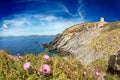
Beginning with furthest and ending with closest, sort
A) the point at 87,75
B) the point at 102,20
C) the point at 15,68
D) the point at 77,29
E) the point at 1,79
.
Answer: the point at 77,29
the point at 102,20
the point at 87,75
the point at 15,68
the point at 1,79

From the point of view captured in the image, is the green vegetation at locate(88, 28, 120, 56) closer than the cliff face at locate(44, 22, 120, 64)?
Yes

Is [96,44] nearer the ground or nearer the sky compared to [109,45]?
nearer the sky

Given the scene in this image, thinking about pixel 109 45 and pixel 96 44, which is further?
pixel 96 44

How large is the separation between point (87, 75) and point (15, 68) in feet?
10.4

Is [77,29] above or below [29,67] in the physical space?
above

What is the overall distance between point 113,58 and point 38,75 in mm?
11919

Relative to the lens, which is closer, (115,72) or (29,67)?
(29,67)

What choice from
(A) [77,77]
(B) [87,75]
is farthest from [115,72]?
(A) [77,77]

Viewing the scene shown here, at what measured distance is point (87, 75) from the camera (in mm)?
11172

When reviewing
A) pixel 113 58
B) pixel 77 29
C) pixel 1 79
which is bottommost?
pixel 1 79

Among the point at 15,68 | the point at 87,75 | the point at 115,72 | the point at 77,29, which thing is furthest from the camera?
the point at 77,29

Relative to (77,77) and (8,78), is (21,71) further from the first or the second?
(77,77)

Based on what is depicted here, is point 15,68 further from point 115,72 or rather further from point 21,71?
point 115,72

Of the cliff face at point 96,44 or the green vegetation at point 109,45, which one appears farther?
the cliff face at point 96,44
